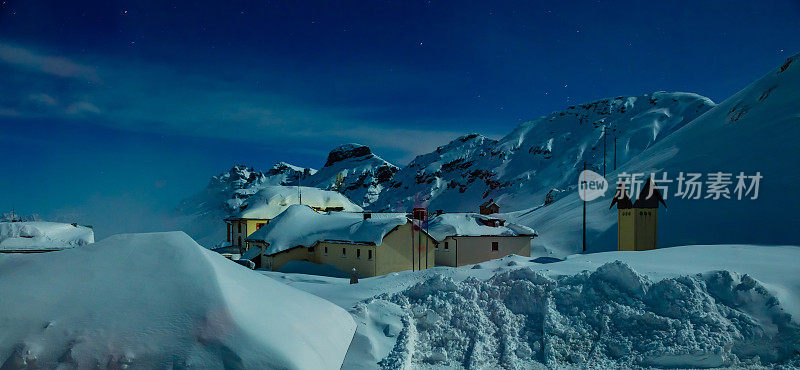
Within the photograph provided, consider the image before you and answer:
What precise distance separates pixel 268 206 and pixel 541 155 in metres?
96.2

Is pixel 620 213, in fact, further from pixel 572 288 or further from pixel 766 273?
pixel 572 288

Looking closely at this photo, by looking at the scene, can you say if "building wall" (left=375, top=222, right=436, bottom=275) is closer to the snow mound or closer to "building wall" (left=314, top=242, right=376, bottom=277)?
"building wall" (left=314, top=242, right=376, bottom=277)

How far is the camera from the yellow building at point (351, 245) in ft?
85.4

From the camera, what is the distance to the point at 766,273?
38.7 ft

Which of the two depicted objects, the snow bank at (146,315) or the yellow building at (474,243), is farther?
the yellow building at (474,243)

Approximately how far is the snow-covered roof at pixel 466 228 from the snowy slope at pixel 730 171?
12.4 ft

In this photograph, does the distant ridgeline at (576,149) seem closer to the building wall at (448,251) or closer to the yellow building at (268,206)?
the building wall at (448,251)

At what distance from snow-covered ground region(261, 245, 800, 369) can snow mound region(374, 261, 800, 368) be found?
0.02m

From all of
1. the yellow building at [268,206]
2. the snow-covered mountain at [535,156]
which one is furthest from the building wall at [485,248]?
the snow-covered mountain at [535,156]

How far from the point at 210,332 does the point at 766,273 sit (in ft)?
45.9

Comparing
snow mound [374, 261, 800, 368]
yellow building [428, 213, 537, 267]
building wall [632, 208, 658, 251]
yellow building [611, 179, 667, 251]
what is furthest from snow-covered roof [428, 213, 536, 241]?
snow mound [374, 261, 800, 368]

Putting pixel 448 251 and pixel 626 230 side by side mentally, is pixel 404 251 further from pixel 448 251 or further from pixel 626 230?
pixel 626 230

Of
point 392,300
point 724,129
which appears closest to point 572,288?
point 392,300

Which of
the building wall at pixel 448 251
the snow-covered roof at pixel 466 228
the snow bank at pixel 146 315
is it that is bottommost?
the building wall at pixel 448 251
